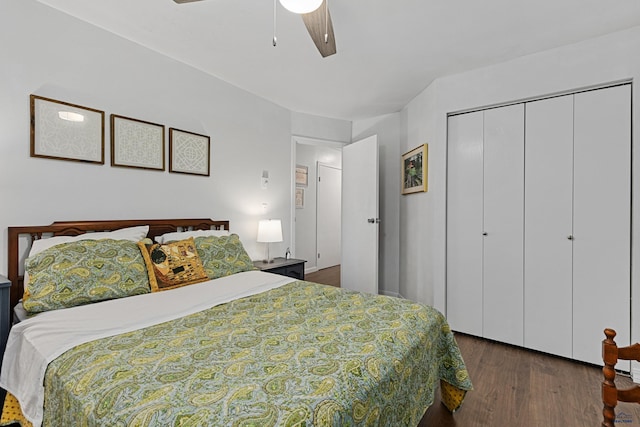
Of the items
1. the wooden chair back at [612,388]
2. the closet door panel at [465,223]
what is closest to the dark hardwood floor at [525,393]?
the closet door panel at [465,223]

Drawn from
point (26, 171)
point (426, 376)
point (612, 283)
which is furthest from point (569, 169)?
point (26, 171)

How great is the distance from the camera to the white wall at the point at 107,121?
1937 millimetres

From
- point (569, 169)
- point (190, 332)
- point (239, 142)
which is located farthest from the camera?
point (239, 142)

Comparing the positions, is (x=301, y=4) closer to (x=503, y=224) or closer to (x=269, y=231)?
(x=269, y=231)

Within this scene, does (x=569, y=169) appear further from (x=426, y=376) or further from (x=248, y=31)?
(x=248, y=31)

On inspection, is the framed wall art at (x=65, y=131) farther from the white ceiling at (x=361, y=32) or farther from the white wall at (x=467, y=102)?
the white wall at (x=467, y=102)

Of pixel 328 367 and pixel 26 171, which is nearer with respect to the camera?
pixel 328 367

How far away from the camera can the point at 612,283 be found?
2.37m

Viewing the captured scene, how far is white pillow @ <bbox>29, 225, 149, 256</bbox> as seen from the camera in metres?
1.86

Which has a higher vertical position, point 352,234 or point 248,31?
point 248,31

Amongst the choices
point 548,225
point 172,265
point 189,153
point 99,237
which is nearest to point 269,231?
point 189,153

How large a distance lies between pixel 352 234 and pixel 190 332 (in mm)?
2960

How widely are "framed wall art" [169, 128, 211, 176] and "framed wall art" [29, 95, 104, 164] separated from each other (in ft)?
1.82

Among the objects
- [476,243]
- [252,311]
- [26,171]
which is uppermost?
[26,171]
